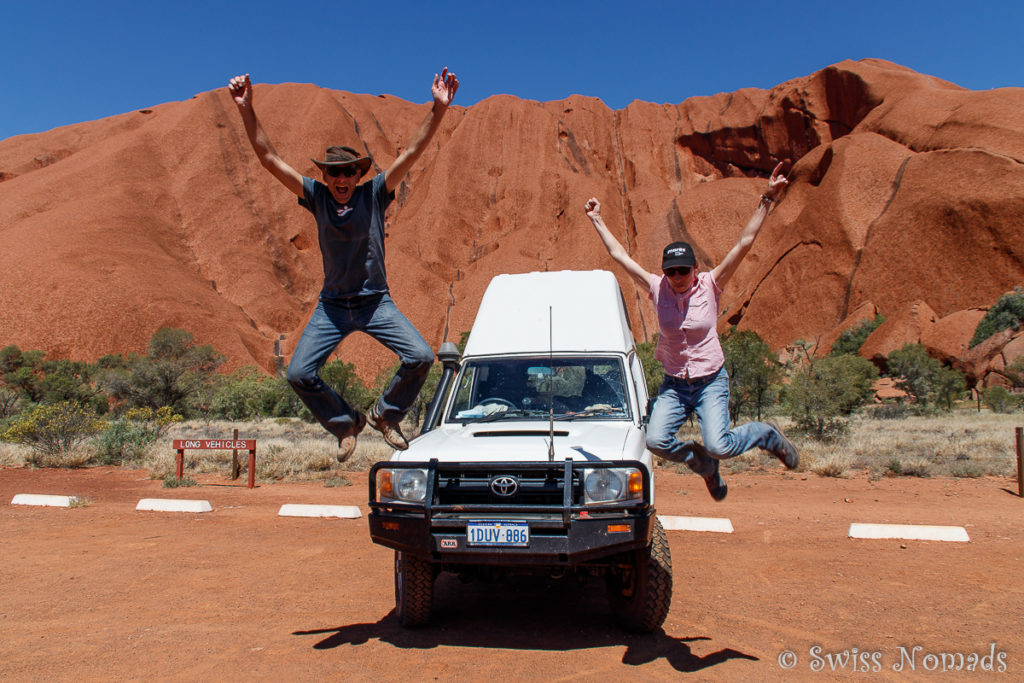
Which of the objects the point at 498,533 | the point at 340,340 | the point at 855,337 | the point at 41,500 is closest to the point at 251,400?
the point at 41,500

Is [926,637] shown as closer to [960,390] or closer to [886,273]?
[960,390]

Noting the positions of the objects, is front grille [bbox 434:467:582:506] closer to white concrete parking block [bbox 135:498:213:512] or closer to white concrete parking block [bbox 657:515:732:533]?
white concrete parking block [bbox 657:515:732:533]

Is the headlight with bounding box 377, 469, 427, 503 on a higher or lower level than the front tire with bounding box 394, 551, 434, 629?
higher

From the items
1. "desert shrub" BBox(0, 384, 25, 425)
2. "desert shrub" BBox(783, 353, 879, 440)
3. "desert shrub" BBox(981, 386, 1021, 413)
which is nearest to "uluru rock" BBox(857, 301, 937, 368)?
"desert shrub" BBox(981, 386, 1021, 413)

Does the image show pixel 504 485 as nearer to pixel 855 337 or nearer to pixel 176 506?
pixel 176 506

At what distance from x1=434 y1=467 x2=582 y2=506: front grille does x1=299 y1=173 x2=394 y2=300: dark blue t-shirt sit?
1.40 metres

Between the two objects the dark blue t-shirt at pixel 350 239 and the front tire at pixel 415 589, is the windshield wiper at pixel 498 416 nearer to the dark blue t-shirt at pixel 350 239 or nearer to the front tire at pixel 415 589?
the front tire at pixel 415 589

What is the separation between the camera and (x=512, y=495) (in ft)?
15.2

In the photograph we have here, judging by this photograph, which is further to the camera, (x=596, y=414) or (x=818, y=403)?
(x=818, y=403)

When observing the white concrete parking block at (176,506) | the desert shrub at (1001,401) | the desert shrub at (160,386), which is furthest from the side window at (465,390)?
the desert shrub at (1001,401)

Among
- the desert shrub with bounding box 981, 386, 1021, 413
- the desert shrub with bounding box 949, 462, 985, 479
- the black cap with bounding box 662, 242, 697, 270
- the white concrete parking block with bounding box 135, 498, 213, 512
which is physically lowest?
the desert shrub with bounding box 949, 462, 985, 479

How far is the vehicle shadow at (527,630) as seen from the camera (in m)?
4.70

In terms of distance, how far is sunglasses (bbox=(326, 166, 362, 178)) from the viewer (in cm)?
485

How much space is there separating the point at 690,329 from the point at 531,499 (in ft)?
5.36
